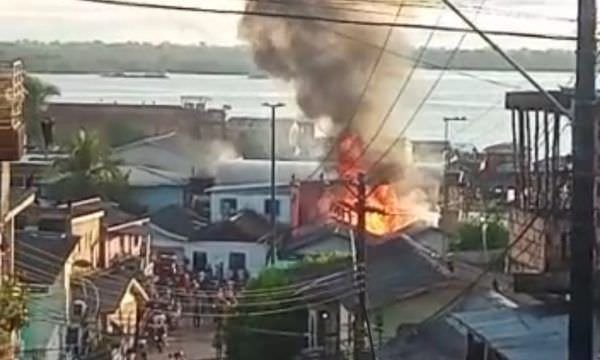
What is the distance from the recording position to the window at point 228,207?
37.1 m

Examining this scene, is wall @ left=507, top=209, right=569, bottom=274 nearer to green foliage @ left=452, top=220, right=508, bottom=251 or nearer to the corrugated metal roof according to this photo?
the corrugated metal roof

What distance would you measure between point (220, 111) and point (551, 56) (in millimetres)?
30246

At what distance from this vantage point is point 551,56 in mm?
15383

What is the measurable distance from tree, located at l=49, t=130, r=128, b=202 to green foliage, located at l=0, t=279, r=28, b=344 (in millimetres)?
18038

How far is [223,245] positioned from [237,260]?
112 cm

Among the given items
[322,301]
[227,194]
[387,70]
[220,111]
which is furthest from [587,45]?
[220,111]

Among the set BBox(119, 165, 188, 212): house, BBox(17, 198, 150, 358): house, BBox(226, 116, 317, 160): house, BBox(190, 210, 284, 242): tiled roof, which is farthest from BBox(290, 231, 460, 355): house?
BBox(119, 165, 188, 212): house

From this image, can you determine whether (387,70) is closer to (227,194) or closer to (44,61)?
(44,61)

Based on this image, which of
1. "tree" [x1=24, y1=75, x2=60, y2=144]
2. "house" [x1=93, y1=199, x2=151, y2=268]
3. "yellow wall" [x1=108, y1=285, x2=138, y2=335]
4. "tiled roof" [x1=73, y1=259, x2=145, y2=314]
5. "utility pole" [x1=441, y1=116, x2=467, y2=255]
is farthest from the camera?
"utility pole" [x1=441, y1=116, x2=467, y2=255]

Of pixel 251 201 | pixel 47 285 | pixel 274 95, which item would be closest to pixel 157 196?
pixel 251 201

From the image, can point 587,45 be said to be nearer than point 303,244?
Yes

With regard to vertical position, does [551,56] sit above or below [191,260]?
above

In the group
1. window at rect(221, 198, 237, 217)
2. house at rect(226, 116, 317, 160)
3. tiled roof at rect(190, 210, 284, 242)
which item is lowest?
tiled roof at rect(190, 210, 284, 242)

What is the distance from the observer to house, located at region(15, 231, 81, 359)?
63.8 feet
